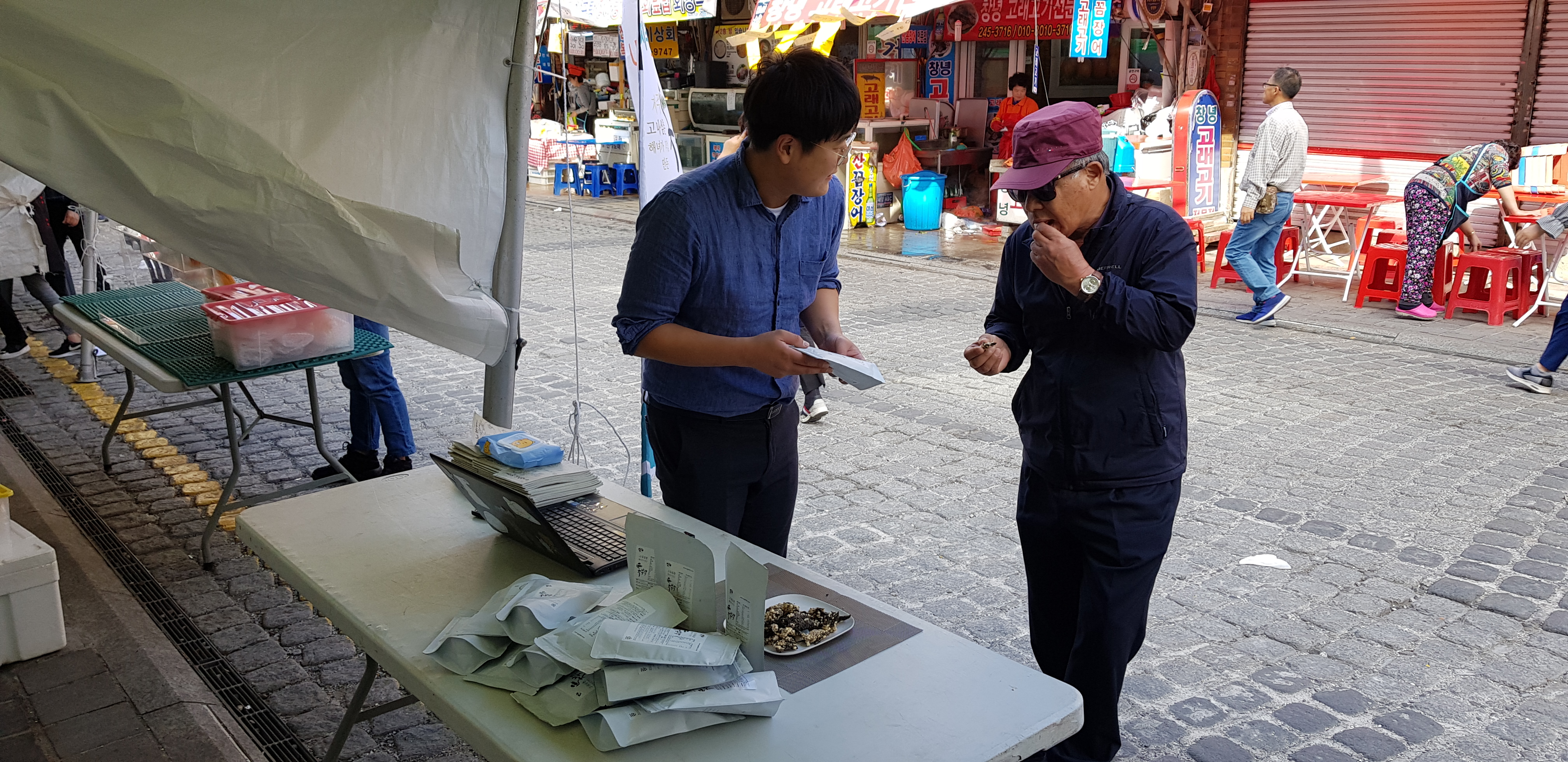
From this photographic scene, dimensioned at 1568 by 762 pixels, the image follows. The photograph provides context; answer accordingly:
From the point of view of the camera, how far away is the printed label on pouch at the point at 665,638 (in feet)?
6.43

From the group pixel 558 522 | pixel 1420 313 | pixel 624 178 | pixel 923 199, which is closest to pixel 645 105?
pixel 558 522

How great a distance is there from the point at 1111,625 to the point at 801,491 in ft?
9.40

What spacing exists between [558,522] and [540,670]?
2.46 ft

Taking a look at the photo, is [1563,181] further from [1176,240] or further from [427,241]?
[427,241]

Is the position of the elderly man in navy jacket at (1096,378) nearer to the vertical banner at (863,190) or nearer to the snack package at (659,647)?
the snack package at (659,647)

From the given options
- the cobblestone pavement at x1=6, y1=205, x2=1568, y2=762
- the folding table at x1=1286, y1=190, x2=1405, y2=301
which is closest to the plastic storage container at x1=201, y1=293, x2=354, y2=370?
the cobblestone pavement at x1=6, y1=205, x2=1568, y2=762

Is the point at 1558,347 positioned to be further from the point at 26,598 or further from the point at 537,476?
the point at 26,598

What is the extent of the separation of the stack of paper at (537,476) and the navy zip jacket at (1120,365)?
47.0 inches

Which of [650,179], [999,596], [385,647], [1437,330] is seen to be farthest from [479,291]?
[1437,330]

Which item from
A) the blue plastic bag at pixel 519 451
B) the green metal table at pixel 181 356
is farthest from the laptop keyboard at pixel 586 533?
the green metal table at pixel 181 356

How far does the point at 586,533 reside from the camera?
2719mm

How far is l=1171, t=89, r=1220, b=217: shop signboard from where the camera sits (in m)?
11.2

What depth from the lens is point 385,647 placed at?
7.43 ft

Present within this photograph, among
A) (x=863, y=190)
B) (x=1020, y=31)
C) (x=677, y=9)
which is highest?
(x=677, y=9)
